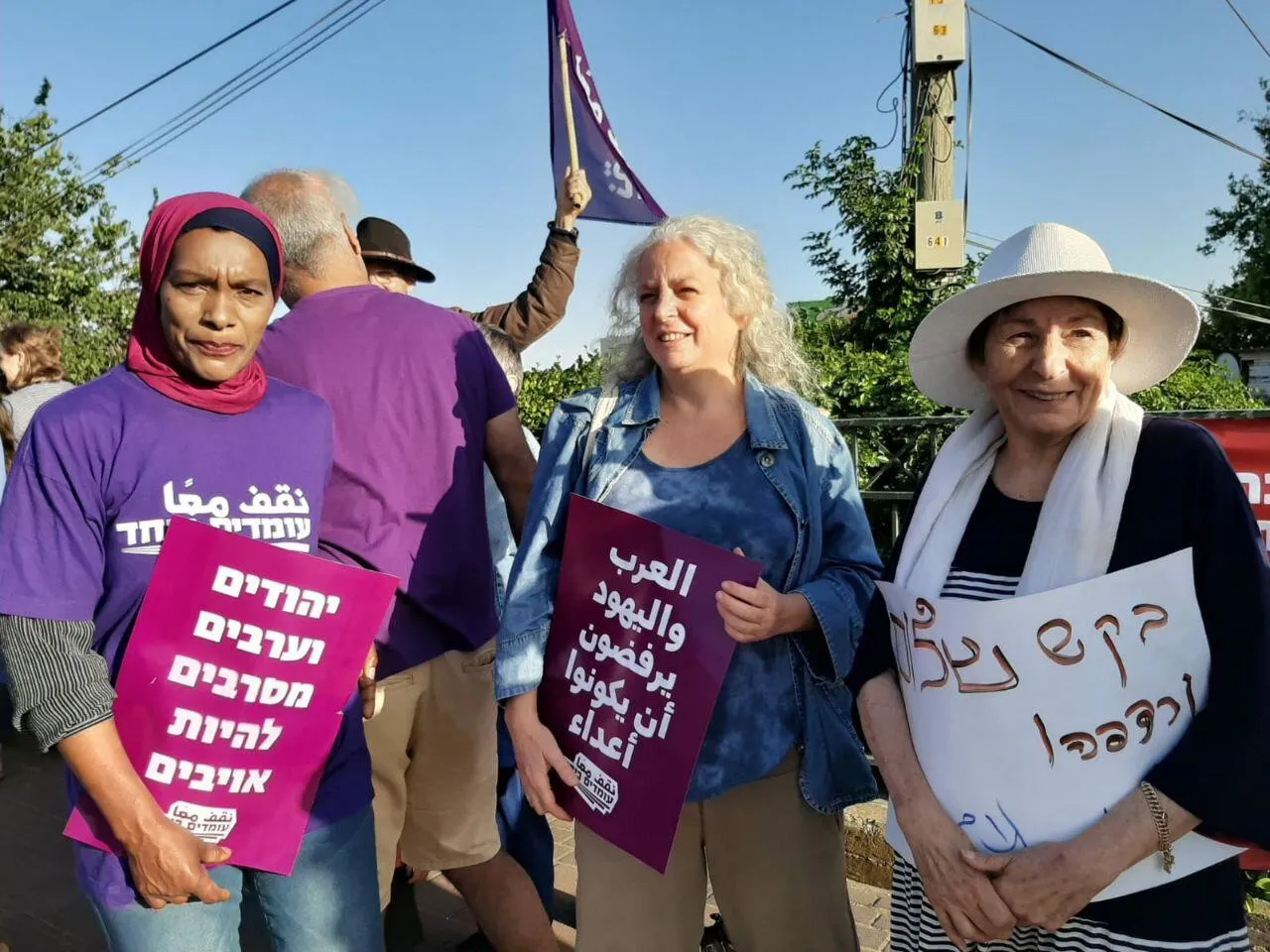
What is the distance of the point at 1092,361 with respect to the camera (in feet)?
5.12

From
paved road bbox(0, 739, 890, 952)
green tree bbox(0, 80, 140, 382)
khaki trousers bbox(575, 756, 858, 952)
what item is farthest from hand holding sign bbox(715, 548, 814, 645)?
green tree bbox(0, 80, 140, 382)

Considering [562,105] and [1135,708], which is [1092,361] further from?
[562,105]

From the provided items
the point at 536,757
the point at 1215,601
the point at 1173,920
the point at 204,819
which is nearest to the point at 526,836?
the point at 536,757

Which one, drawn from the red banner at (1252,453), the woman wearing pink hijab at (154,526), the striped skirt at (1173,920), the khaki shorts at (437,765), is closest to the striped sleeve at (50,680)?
the woman wearing pink hijab at (154,526)

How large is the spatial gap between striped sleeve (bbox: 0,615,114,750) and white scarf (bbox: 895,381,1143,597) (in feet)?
4.34

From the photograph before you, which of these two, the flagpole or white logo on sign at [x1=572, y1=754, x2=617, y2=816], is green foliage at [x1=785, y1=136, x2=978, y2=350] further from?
white logo on sign at [x1=572, y1=754, x2=617, y2=816]

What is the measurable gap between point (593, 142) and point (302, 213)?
3351 millimetres

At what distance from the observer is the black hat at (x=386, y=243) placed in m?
3.35

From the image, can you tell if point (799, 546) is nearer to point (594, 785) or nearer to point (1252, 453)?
point (594, 785)

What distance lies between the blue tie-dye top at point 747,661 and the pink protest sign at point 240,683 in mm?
617

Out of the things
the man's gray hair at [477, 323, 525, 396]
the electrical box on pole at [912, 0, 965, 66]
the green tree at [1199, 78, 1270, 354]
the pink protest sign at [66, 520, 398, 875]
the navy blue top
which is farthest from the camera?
the green tree at [1199, 78, 1270, 354]

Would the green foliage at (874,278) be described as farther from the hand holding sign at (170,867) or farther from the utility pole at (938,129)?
the hand holding sign at (170,867)

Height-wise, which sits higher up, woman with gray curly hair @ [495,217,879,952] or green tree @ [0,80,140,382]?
green tree @ [0,80,140,382]

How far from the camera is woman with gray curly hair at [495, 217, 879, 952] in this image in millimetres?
1915
